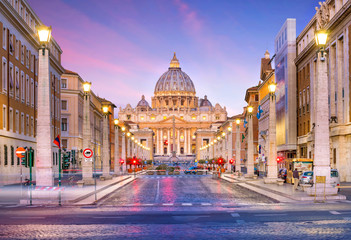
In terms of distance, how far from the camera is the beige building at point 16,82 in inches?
1801

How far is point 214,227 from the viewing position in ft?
54.0

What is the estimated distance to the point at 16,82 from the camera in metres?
50.8

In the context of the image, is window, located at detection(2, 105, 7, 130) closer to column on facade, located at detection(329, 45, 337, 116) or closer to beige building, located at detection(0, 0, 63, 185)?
beige building, located at detection(0, 0, 63, 185)

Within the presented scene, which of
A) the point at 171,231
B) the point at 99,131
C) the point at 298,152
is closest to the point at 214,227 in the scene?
the point at 171,231

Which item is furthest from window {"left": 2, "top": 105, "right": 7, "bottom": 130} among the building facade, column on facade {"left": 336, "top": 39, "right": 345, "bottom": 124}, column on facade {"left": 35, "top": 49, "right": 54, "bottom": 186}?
the building facade

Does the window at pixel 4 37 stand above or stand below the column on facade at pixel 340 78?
above

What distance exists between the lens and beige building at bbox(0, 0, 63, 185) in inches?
1801

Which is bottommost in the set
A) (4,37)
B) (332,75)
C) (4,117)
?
(4,117)

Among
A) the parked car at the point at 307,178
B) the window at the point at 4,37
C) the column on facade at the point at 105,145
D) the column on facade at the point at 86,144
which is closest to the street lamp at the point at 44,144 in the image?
the column on facade at the point at 86,144

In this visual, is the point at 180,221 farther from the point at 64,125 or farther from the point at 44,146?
the point at 64,125

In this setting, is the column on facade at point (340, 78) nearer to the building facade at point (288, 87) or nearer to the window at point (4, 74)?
the building facade at point (288, 87)

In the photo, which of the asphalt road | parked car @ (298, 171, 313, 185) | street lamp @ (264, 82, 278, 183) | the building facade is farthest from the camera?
the building facade

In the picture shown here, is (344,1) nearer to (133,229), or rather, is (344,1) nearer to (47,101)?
(47,101)

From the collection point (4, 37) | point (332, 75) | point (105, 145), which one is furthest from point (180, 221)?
point (332, 75)
